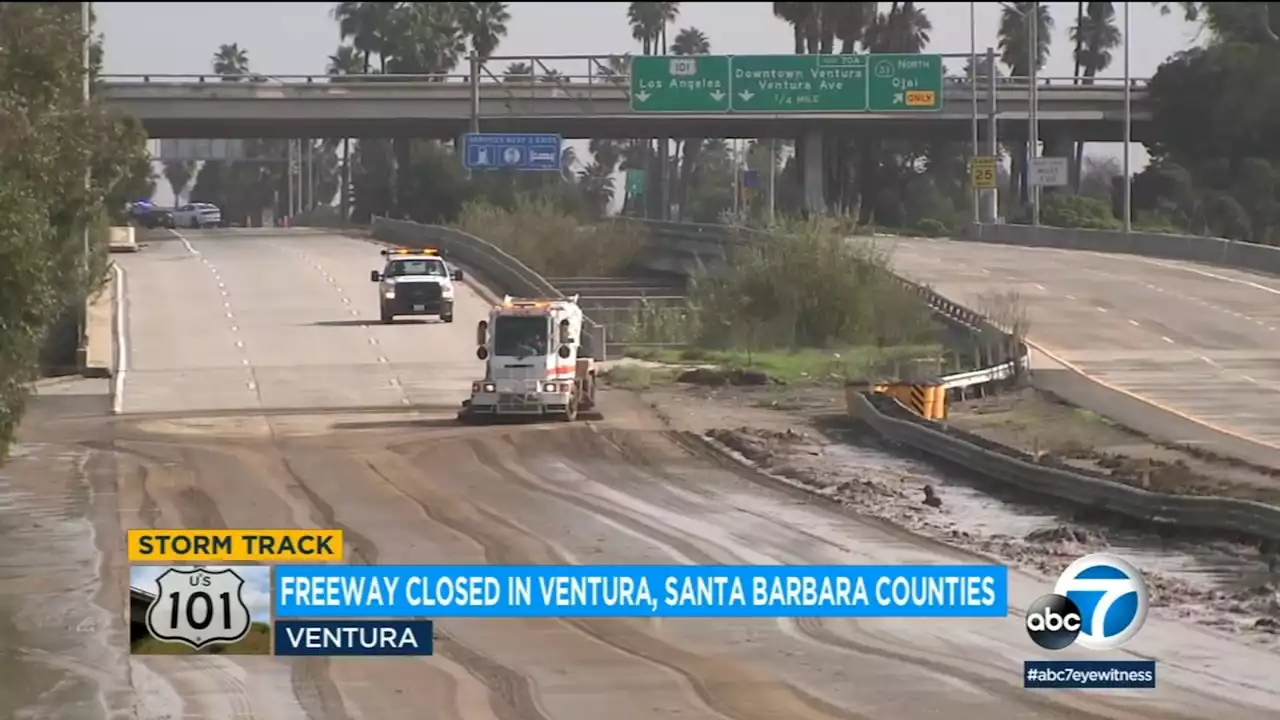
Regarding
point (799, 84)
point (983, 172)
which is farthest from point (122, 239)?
point (983, 172)

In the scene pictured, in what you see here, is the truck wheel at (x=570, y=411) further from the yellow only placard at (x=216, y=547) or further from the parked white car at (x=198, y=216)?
the yellow only placard at (x=216, y=547)

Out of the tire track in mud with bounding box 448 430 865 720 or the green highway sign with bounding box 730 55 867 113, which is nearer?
the tire track in mud with bounding box 448 430 865 720

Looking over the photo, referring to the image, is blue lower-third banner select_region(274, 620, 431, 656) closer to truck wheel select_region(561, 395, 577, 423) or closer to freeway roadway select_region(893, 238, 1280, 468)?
freeway roadway select_region(893, 238, 1280, 468)

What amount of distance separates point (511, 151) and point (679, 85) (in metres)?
10.9

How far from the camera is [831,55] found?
2344 inches

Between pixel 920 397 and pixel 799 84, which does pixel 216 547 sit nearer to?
pixel 920 397

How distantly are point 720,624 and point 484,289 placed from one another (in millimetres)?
49821

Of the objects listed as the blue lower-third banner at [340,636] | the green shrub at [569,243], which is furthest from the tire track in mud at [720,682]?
the green shrub at [569,243]

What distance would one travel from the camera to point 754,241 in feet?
183

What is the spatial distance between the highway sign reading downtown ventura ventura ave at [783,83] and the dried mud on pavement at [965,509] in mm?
20781

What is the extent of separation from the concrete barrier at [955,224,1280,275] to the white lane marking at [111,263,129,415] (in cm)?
3320

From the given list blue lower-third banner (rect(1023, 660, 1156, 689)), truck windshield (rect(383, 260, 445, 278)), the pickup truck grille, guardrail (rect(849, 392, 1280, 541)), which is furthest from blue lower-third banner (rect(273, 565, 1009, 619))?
truck windshield (rect(383, 260, 445, 278))

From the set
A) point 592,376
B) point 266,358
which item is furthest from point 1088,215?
point 592,376

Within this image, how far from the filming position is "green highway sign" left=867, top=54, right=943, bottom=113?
203ft
